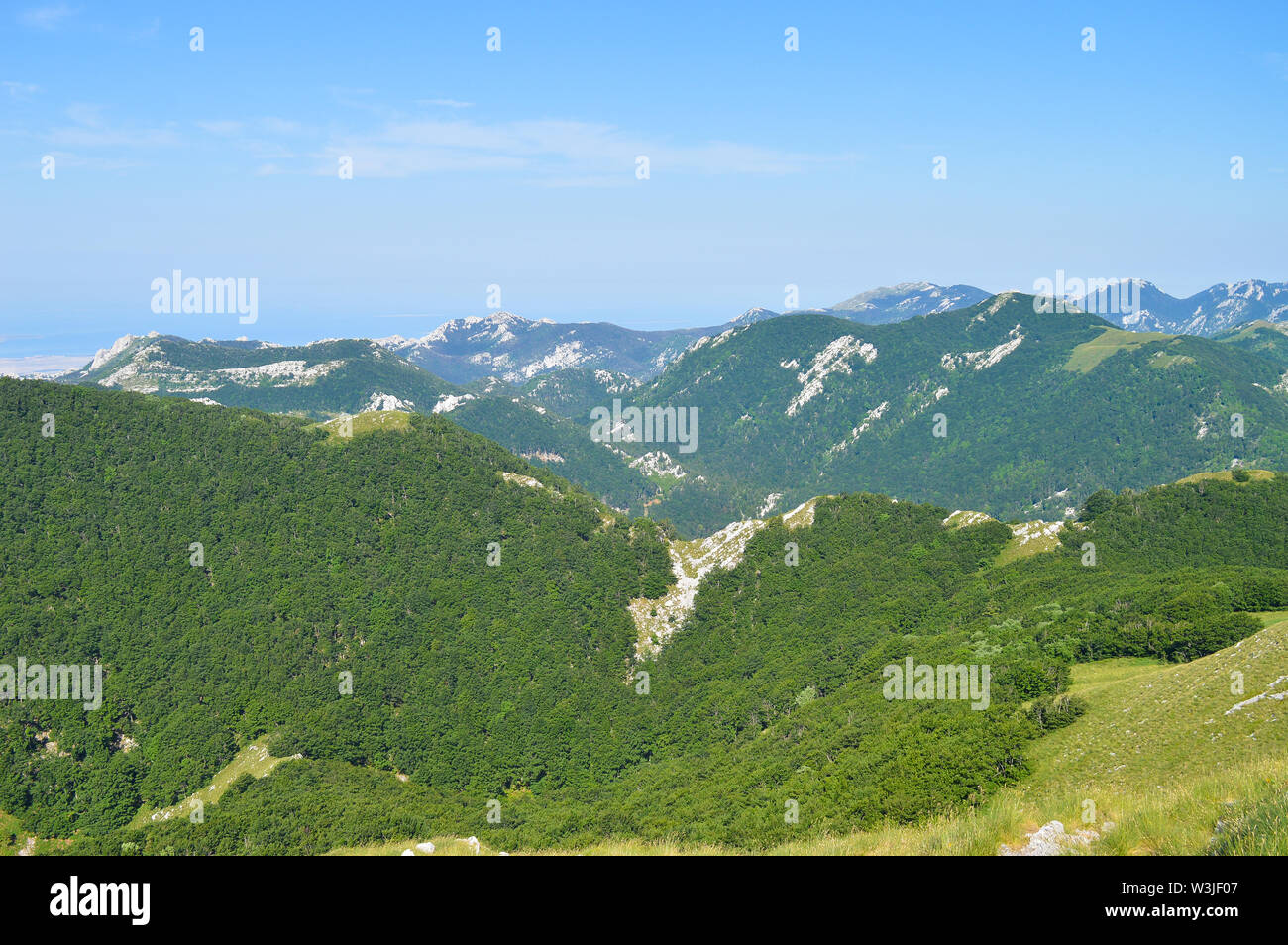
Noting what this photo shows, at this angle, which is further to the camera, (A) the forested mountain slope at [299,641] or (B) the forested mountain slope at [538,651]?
(A) the forested mountain slope at [299,641]

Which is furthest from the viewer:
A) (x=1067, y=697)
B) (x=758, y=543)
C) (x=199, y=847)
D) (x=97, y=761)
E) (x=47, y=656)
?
(x=758, y=543)

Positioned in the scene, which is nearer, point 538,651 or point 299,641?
point 538,651

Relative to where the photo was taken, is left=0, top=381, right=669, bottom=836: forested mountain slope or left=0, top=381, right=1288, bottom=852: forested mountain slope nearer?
left=0, top=381, right=1288, bottom=852: forested mountain slope

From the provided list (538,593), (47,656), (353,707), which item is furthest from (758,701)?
(47,656)

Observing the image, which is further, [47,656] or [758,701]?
[47,656]

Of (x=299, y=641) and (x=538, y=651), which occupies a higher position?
(x=299, y=641)

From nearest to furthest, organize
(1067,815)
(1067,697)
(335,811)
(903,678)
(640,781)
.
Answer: (1067,815) → (1067,697) → (903,678) → (335,811) → (640,781)
